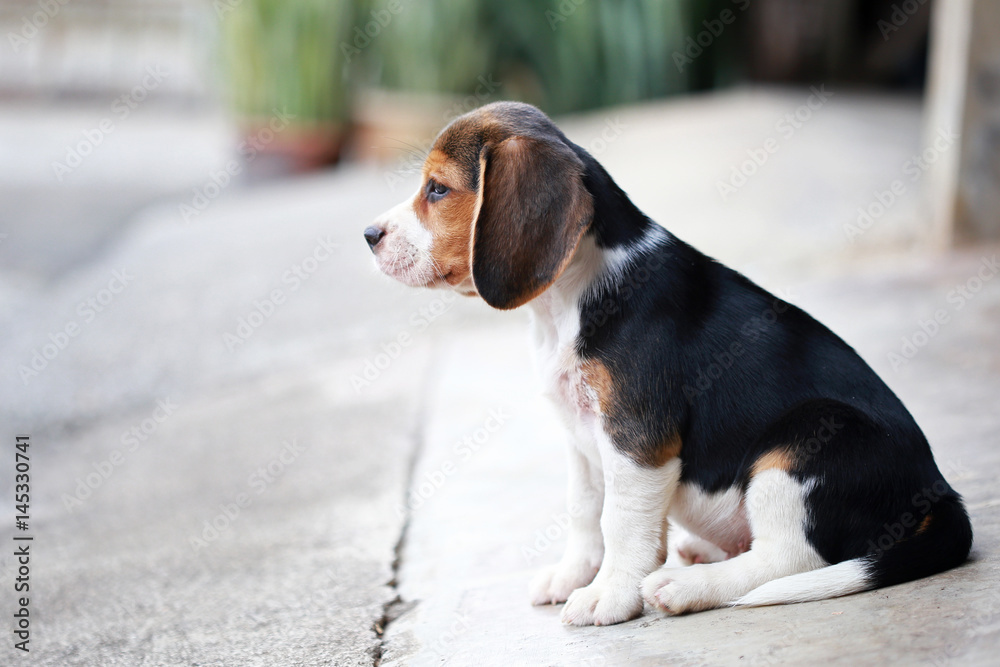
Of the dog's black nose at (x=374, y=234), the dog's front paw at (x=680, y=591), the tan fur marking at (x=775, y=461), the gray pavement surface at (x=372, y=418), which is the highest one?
the dog's black nose at (x=374, y=234)

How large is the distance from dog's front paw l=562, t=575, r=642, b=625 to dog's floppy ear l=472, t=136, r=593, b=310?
2.45 ft

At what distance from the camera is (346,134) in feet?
37.2

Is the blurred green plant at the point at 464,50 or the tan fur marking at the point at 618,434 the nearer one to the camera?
the tan fur marking at the point at 618,434

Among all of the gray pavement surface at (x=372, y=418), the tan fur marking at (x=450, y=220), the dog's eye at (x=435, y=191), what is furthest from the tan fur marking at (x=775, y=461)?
the dog's eye at (x=435, y=191)

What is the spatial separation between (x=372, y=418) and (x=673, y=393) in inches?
108

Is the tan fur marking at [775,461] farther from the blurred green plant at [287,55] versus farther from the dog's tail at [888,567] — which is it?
the blurred green plant at [287,55]

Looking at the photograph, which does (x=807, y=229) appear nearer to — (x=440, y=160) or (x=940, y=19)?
(x=940, y=19)

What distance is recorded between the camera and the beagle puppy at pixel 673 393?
225cm

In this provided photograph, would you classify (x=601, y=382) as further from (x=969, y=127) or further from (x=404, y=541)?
(x=969, y=127)

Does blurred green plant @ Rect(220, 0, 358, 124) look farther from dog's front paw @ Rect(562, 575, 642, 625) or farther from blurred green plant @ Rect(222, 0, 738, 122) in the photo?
dog's front paw @ Rect(562, 575, 642, 625)

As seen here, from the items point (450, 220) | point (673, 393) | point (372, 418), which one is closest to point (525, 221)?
point (450, 220)

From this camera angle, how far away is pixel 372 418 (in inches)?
191

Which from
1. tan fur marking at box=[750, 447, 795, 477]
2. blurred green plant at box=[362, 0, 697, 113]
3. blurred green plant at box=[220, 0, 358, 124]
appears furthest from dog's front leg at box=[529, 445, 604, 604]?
blurred green plant at box=[220, 0, 358, 124]

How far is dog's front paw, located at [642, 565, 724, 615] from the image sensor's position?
229 centimetres
